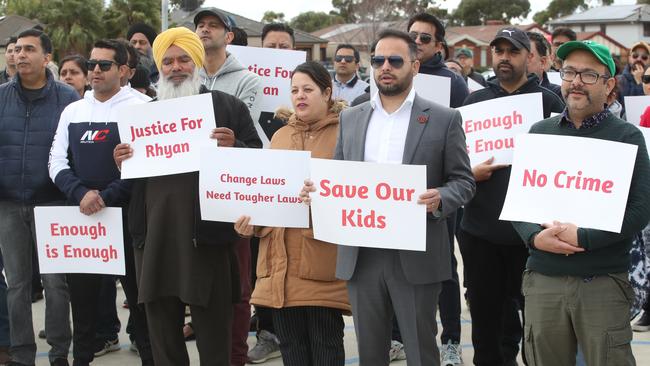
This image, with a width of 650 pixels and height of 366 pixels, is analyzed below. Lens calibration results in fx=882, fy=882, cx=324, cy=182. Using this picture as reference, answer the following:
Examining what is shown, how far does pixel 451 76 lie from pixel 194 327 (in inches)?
113

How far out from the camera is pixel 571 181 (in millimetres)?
4203

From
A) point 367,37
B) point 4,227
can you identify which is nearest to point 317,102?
point 4,227

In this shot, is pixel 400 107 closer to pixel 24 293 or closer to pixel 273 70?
pixel 273 70

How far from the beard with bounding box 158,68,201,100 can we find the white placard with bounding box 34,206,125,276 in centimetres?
89

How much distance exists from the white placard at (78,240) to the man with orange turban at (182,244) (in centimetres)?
50

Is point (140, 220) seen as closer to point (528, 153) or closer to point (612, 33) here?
point (528, 153)

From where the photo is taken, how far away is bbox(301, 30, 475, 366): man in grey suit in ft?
15.0

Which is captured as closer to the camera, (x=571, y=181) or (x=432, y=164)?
(x=571, y=181)

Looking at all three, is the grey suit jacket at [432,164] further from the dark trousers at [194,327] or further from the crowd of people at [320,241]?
the dark trousers at [194,327]

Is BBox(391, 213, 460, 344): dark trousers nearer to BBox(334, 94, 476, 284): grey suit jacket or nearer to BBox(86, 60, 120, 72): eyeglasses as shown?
BBox(334, 94, 476, 284): grey suit jacket

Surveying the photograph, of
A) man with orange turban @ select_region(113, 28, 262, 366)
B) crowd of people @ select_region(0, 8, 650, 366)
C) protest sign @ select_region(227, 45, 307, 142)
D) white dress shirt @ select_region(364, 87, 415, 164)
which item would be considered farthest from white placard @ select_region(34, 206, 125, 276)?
protest sign @ select_region(227, 45, 307, 142)

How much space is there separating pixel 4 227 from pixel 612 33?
9974 cm

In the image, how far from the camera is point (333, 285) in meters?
4.98

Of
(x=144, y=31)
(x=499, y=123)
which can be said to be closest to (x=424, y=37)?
(x=499, y=123)
